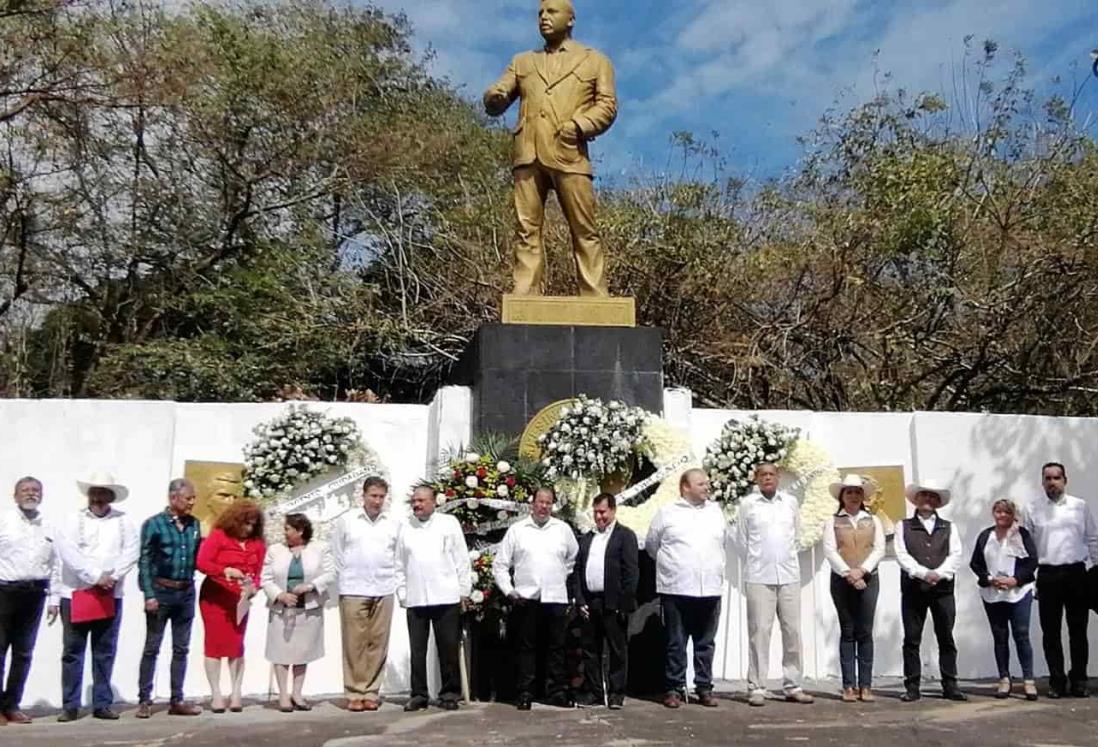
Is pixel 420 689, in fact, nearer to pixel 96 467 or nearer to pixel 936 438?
pixel 96 467

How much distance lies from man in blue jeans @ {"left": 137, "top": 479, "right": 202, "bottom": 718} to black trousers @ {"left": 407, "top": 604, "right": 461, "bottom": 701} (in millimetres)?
1212

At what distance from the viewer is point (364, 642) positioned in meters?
6.43

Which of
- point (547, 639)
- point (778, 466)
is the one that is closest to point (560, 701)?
point (547, 639)

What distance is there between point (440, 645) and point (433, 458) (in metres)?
1.73

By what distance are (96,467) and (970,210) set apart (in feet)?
32.1

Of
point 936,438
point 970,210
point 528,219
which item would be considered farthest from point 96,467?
point 970,210

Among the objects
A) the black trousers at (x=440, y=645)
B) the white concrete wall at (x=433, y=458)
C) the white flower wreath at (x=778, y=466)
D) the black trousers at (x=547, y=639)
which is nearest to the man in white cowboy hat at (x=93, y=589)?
→ the white concrete wall at (x=433, y=458)

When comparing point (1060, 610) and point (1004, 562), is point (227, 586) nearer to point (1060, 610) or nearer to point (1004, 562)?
point (1004, 562)

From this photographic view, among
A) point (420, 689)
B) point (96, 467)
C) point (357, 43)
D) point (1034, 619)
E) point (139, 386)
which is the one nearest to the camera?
point (420, 689)

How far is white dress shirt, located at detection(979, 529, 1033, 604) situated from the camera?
682cm

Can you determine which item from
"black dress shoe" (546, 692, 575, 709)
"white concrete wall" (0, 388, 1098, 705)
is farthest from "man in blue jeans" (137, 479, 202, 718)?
"black dress shoe" (546, 692, 575, 709)

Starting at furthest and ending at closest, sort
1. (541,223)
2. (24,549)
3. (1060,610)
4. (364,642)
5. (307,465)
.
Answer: (541,223) < (307,465) < (1060,610) < (364,642) < (24,549)

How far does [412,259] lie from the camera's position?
1570 centimetres

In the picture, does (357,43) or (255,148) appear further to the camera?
(357,43)
